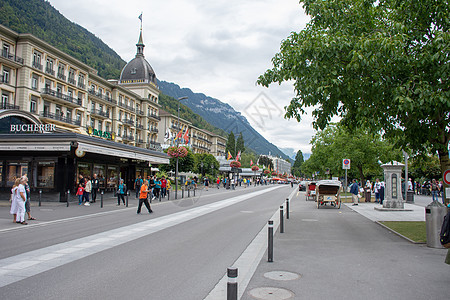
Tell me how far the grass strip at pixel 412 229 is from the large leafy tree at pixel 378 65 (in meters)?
2.30

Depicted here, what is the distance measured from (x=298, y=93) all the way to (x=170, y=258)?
6.29m

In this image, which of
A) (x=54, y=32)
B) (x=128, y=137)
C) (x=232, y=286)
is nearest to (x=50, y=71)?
(x=128, y=137)

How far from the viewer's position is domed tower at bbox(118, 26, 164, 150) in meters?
78.8

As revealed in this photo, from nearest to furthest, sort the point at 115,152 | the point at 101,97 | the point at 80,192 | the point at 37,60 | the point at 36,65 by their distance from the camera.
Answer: the point at 80,192 < the point at 115,152 < the point at 36,65 < the point at 37,60 < the point at 101,97

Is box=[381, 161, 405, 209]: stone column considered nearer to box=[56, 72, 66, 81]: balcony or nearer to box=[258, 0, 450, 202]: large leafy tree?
box=[258, 0, 450, 202]: large leafy tree

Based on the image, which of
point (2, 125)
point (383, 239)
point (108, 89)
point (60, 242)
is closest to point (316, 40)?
point (383, 239)

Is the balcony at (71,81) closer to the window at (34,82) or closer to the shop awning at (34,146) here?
the window at (34,82)

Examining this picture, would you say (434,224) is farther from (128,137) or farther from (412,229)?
(128,137)

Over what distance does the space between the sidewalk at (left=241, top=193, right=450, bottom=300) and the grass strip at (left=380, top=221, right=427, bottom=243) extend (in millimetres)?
430

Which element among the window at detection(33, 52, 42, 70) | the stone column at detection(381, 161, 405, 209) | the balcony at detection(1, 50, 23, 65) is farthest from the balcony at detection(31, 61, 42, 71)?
the stone column at detection(381, 161, 405, 209)

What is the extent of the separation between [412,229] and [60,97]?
49581 millimetres

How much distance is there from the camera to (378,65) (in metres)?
9.88

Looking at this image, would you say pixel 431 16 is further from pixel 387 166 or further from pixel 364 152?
pixel 364 152

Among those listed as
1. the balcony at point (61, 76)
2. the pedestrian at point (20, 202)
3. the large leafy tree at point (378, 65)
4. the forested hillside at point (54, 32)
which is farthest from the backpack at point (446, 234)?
the forested hillside at point (54, 32)
